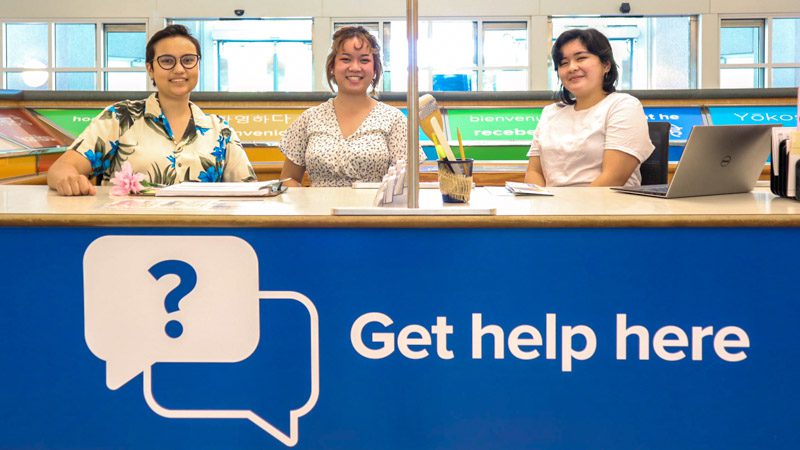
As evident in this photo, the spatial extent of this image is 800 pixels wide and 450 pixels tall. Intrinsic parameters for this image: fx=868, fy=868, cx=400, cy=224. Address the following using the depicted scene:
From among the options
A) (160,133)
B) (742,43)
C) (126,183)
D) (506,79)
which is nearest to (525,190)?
(126,183)

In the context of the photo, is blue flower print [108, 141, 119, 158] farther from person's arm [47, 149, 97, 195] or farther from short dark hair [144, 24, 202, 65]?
short dark hair [144, 24, 202, 65]

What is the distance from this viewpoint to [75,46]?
10.6 m

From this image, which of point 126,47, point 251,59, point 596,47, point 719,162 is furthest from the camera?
point 251,59

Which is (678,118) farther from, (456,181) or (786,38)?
(786,38)

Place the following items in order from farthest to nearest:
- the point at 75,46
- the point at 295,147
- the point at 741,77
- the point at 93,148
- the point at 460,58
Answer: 1. the point at 741,77
2. the point at 460,58
3. the point at 75,46
4. the point at 295,147
5. the point at 93,148

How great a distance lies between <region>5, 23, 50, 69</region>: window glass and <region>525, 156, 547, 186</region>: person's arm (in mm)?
8392

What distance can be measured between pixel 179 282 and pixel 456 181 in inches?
29.6

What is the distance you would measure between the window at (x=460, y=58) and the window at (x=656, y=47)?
0.47 m

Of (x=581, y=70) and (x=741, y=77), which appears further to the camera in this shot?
(x=741, y=77)

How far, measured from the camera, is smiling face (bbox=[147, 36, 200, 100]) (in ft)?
10.1

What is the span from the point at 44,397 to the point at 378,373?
76 cm

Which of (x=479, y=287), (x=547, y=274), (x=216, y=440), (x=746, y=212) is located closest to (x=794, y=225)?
(x=746, y=212)

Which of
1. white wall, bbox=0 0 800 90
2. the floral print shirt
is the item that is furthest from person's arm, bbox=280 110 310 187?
white wall, bbox=0 0 800 90

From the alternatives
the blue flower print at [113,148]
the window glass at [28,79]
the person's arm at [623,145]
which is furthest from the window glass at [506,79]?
the blue flower print at [113,148]
